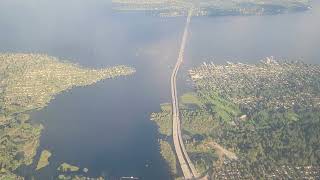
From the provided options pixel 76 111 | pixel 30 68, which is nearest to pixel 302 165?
pixel 76 111

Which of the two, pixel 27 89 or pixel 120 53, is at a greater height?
pixel 120 53

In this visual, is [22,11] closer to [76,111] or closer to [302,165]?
[76,111]

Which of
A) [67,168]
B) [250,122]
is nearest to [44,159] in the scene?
[67,168]

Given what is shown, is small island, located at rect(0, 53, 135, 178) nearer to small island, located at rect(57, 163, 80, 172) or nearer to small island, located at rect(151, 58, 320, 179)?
small island, located at rect(57, 163, 80, 172)

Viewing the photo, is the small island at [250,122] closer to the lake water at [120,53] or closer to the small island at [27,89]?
the lake water at [120,53]

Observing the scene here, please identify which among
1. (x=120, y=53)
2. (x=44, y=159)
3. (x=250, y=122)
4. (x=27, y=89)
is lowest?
(x=44, y=159)

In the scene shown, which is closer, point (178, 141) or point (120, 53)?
point (178, 141)

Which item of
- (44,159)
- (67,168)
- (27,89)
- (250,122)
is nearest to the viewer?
(67,168)

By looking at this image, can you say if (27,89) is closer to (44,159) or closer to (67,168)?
(44,159)
